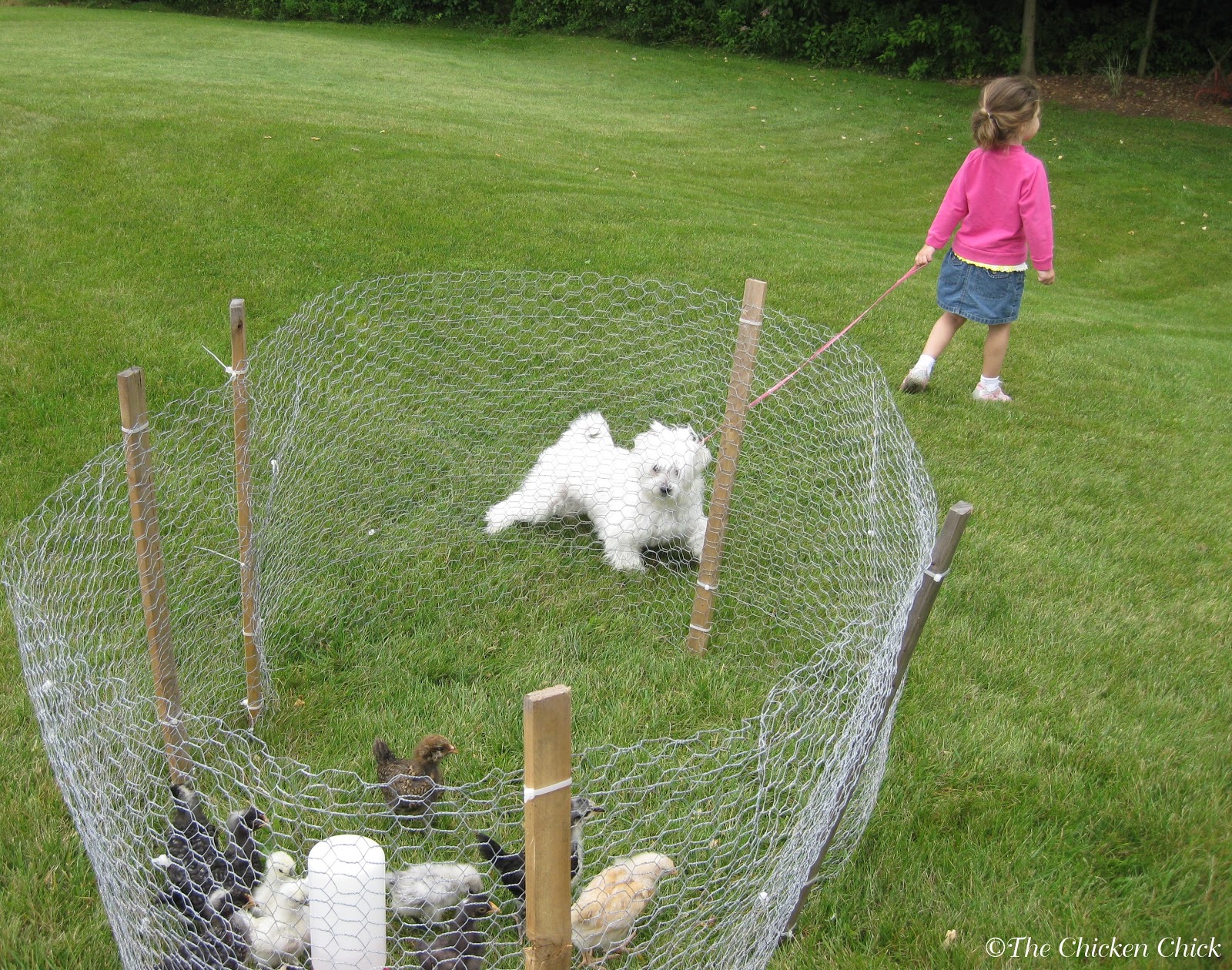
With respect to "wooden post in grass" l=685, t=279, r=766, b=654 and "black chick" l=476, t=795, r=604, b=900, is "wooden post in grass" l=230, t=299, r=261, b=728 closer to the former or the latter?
"black chick" l=476, t=795, r=604, b=900

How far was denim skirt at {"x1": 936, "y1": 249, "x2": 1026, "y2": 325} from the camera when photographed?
5.76 m

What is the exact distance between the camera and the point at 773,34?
2125 centimetres

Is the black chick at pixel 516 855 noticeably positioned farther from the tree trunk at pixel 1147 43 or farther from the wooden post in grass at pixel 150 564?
the tree trunk at pixel 1147 43

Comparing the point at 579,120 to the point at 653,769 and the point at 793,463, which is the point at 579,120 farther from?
the point at 653,769

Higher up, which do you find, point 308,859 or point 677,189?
point 677,189

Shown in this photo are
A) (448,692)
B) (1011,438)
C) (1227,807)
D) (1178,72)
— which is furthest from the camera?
(1178,72)

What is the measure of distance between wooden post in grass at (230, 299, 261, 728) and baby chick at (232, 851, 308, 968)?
85 cm

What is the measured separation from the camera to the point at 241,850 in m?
2.19

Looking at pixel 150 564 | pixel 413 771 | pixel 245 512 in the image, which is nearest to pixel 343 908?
pixel 413 771

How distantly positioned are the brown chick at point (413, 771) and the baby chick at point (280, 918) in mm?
358

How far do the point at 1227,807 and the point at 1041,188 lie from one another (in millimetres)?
3747

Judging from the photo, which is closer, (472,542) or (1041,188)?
(472,542)

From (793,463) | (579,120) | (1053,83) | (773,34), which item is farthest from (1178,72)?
(793,463)

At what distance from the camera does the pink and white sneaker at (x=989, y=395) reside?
19.3 ft
